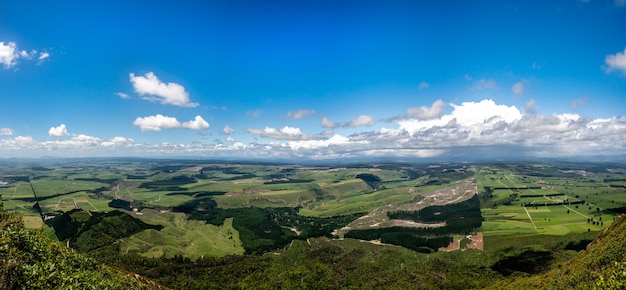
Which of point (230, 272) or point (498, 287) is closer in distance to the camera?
point (498, 287)

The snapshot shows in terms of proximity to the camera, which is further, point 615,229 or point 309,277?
point 309,277

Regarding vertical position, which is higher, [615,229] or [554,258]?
[615,229]

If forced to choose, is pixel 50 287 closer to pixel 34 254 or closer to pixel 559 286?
pixel 34 254

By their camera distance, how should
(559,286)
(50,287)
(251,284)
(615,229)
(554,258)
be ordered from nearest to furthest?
(50,287)
(559,286)
(615,229)
(251,284)
(554,258)

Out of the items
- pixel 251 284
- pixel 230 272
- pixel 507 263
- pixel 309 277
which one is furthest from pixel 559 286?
pixel 230 272

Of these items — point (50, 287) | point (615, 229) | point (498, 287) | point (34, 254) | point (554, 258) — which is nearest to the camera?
point (50, 287)

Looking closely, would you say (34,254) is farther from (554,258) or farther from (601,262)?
(554,258)

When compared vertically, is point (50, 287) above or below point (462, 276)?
above

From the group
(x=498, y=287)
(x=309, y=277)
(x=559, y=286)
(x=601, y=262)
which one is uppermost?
(x=601, y=262)

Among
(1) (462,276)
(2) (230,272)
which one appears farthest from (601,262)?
(2) (230,272)

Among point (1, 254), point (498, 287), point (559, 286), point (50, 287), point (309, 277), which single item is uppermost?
point (1, 254)
